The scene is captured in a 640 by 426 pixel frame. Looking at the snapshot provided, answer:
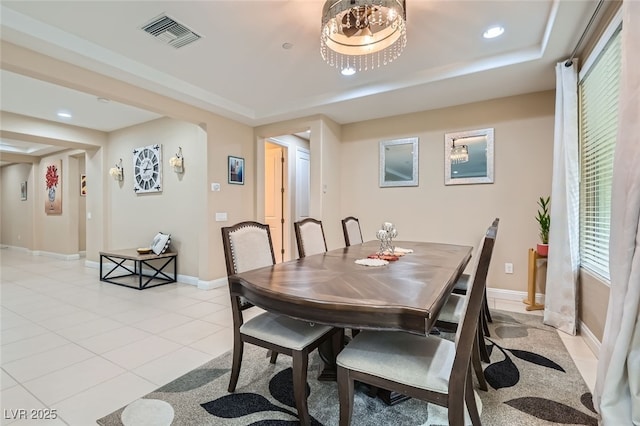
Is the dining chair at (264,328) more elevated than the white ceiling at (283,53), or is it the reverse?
the white ceiling at (283,53)

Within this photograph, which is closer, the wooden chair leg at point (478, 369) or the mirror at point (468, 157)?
the wooden chair leg at point (478, 369)

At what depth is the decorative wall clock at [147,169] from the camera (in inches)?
190

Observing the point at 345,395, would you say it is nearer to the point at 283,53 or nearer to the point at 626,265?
the point at 626,265

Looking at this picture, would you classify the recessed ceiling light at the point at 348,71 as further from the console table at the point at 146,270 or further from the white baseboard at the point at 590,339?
Answer: the console table at the point at 146,270

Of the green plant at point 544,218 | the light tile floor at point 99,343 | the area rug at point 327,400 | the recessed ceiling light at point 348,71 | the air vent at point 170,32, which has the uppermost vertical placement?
the recessed ceiling light at point 348,71

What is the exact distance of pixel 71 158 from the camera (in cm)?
673

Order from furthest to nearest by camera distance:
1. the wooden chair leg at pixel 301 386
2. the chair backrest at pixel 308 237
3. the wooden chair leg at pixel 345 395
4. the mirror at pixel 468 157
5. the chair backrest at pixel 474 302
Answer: the mirror at pixel 468 157
the chair backrest at pixel 308 237
the wooden chair leg at pixel 301 386
the wooden chair leg at pixel 345 395
the chair backrest at pixel 474 302

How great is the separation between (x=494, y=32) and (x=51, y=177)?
900cm

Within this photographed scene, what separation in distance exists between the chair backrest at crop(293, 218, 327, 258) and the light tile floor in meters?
1.00

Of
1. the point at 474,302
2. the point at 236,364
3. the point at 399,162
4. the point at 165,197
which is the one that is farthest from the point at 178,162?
the point at 474,302

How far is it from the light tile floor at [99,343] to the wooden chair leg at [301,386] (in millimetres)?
1007

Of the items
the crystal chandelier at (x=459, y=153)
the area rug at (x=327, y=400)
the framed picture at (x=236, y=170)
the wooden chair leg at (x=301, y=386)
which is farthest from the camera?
the framed picture at (x=236, y=170)

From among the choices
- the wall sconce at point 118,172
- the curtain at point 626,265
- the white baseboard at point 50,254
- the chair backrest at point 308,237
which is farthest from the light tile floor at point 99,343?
the white baseboard at point 50,254

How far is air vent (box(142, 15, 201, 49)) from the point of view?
91.5 inches
